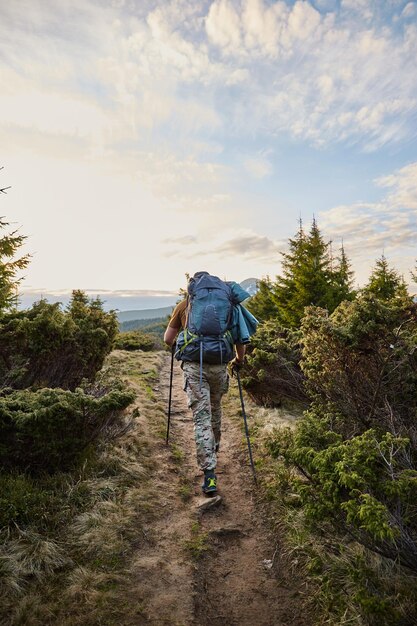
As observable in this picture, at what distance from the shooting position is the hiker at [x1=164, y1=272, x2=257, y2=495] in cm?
489

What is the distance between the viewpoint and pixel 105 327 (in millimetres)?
8578

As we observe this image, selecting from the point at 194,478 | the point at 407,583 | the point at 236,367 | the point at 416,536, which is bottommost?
the point at 194,478

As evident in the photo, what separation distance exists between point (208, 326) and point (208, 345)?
276 mm

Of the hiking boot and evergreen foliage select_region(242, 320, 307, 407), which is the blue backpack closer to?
the hiking boot

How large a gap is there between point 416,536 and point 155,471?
12.1ft

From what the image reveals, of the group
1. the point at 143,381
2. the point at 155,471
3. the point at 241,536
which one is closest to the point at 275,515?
the point at 241,536

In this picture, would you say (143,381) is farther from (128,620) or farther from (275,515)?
(128,620)

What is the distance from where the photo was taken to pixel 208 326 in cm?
499

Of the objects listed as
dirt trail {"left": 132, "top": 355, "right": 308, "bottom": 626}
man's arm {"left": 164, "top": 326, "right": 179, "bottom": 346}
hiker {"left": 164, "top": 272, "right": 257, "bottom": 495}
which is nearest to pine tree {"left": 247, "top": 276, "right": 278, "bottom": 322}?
man's arm {"left": 164, "top": 326, "right": 179, "bottom": 346}

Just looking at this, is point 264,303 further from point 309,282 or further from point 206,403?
point 206,403

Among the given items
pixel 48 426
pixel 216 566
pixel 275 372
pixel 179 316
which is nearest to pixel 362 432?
pixel 216 566

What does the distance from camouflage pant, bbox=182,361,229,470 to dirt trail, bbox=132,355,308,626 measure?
57cm

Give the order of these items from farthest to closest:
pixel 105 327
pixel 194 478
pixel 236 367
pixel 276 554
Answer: pixel 105 327 < pixel 236 367 < pixel 194 478 < pixel 276 554

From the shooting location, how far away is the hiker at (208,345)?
489 centimetres
